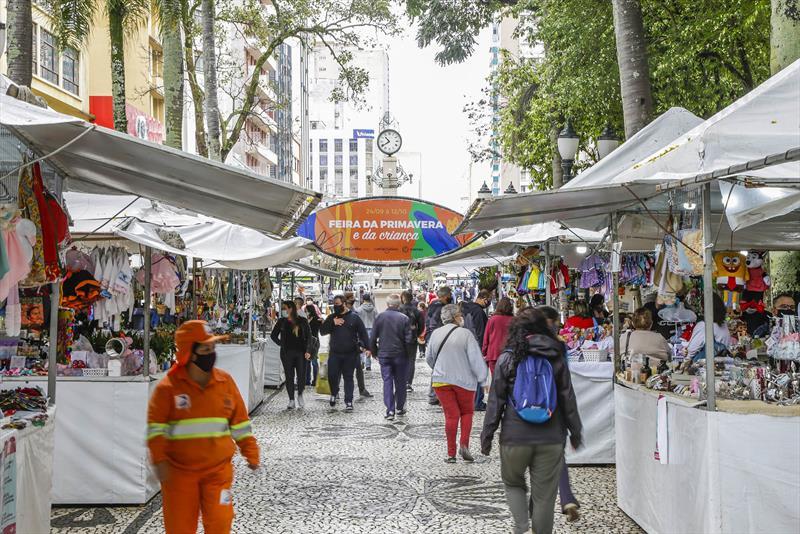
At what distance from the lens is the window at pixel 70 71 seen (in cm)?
2753

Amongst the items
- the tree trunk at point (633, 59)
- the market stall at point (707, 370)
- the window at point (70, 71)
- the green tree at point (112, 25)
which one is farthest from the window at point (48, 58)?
the market stall at point (707, 370)

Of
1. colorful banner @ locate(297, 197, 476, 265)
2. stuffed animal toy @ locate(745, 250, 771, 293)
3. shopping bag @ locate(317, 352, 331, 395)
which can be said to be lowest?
shopping bag @ locate(317, 352, 331, 395)

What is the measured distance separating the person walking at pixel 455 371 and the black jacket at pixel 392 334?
3065 millimetres

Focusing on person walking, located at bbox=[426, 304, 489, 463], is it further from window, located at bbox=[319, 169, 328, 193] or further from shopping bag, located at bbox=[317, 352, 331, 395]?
window, located at bbox=[319, 169, 328, 193]

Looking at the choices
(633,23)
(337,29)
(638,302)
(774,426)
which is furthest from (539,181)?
(774,426)

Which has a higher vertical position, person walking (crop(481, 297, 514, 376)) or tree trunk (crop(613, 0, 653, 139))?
tree trunk (crop(613, 0, 653, 139))

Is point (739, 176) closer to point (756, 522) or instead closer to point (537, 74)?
point (756, 522)

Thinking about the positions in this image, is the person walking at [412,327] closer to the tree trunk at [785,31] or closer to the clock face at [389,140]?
the tree trunk at [785,31]

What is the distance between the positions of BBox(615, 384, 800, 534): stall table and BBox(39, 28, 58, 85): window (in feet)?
78.1

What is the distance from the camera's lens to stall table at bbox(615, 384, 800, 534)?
206 inches

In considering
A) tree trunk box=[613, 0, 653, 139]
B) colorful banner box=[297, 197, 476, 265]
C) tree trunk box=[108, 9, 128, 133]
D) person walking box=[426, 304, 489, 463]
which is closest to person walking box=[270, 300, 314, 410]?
tree trunk box=[108, 9, 128, 133]

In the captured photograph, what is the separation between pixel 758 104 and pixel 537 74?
21.1m

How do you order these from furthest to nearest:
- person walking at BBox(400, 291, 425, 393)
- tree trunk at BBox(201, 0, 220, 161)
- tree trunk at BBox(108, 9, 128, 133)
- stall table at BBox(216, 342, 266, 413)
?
tree trunk at BBox(201, 0, 220, 161), tree trunk at BBox(108, 9, 128, 133), person walking at BBox(400, 291, 425, 393), stall table at BBox(216, 342, 266, 413)

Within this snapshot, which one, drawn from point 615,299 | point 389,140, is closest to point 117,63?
point 615,299
